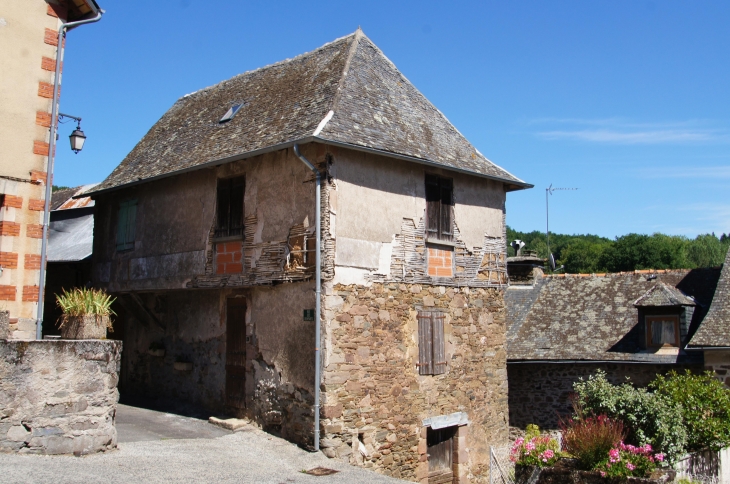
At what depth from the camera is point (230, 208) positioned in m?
13.8

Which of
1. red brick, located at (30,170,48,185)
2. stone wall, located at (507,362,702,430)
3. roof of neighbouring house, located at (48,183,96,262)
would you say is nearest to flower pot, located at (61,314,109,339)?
red brick, located at (30,170,48,185)

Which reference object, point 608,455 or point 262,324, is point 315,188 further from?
point 608,455

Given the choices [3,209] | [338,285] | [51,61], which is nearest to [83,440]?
[3,209]

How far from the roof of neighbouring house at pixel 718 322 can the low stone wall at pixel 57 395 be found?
11.8 meters

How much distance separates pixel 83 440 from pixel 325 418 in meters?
3.98

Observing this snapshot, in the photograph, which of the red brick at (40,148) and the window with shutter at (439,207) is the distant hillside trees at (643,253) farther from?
the red brick at (40,148)

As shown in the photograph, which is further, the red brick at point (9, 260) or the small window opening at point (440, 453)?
the small window opening at point (440, 453)

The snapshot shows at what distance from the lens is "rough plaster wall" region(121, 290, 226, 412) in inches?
559

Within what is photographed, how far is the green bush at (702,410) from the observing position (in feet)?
36.7

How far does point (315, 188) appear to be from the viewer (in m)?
12.2

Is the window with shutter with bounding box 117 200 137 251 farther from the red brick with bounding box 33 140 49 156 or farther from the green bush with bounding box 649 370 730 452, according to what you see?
the green bush with bounding box 649 370 730 452

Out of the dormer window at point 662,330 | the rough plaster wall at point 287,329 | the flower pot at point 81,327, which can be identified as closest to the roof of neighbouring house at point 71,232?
the rough plaster wall at point 287,329

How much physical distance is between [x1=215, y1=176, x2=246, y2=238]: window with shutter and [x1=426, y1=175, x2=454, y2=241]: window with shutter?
3762mm

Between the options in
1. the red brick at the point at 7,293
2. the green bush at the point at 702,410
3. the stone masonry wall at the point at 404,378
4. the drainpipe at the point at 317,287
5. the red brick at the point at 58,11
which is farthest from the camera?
the stone masonry wall at the point at 404,378
